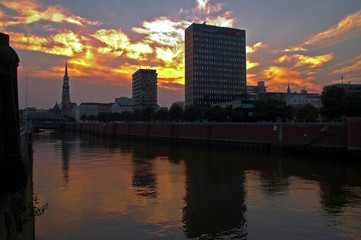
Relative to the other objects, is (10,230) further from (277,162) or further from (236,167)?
(277,162)

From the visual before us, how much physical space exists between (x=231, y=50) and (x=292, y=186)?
539 ft

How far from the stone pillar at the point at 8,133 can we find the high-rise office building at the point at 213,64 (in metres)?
164

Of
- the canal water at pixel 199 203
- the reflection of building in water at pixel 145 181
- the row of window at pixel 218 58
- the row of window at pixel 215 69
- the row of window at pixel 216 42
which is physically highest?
the row of window at pixel 216 42

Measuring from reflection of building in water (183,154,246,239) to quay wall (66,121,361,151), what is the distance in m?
22.2

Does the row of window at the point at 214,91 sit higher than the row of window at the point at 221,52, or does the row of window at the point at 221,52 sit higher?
the row of window at the point at 221,52

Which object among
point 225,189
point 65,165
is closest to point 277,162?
point 225,189

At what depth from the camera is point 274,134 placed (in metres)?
60.4

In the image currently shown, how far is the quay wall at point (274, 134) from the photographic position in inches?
1937

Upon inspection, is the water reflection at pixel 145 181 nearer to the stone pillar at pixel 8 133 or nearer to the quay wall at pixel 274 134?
the stone pillar at pixel 8 133

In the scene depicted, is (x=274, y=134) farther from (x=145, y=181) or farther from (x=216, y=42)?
(x=216, y=42)

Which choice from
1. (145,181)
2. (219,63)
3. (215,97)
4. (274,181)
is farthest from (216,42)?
(145,181)

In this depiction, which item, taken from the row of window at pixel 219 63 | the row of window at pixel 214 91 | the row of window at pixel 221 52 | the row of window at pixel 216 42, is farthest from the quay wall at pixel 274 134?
the row of window at pixel 216 42

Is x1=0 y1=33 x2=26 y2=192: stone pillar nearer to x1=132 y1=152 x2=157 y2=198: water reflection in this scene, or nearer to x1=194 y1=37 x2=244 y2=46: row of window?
x1=132 y1=152 x2=157 y2=198: water reflection

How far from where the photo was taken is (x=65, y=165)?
42719 mm
